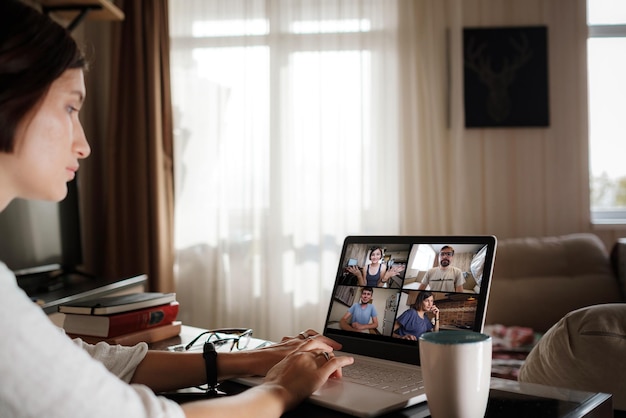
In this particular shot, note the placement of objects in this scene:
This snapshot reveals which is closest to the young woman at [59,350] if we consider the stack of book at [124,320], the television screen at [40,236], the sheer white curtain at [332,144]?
the stack of book at [124,320]

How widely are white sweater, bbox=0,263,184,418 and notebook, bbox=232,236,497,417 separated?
32 cm

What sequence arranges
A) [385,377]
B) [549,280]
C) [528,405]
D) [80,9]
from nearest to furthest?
[528,405], [385,377], [549,280], [80,9]

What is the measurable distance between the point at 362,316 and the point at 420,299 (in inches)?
5.3

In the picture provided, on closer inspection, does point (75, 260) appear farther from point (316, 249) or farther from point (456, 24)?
point (456, 24)

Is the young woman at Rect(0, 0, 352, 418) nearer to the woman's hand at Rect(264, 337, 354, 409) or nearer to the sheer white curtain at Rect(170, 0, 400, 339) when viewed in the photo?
the woman's hand at Rect(264, 337, 354, 409)

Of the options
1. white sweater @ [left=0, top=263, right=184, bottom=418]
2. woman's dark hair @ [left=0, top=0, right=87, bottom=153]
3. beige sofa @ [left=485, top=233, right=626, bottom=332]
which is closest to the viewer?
white sweater @ [left=0, top=263, right=184, bottom=418]

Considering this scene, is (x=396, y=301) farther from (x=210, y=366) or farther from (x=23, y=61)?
(x=23, y=61)

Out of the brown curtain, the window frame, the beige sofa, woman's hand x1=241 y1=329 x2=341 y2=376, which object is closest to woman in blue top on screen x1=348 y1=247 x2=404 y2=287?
woman's hand x1=241 y1=329 x2=341 y2=376

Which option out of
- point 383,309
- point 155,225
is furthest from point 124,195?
point 383,309

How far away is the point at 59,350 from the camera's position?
0.58 metres

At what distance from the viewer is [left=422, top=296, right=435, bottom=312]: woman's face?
1030mm

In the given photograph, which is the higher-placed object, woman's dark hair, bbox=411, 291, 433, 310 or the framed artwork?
the framed artwork

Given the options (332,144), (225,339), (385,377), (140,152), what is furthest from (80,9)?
(385,377)

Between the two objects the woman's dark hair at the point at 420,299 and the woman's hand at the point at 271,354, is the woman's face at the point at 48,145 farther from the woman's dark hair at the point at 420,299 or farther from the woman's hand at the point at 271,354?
the woman's dark hair at the point at 420,299
